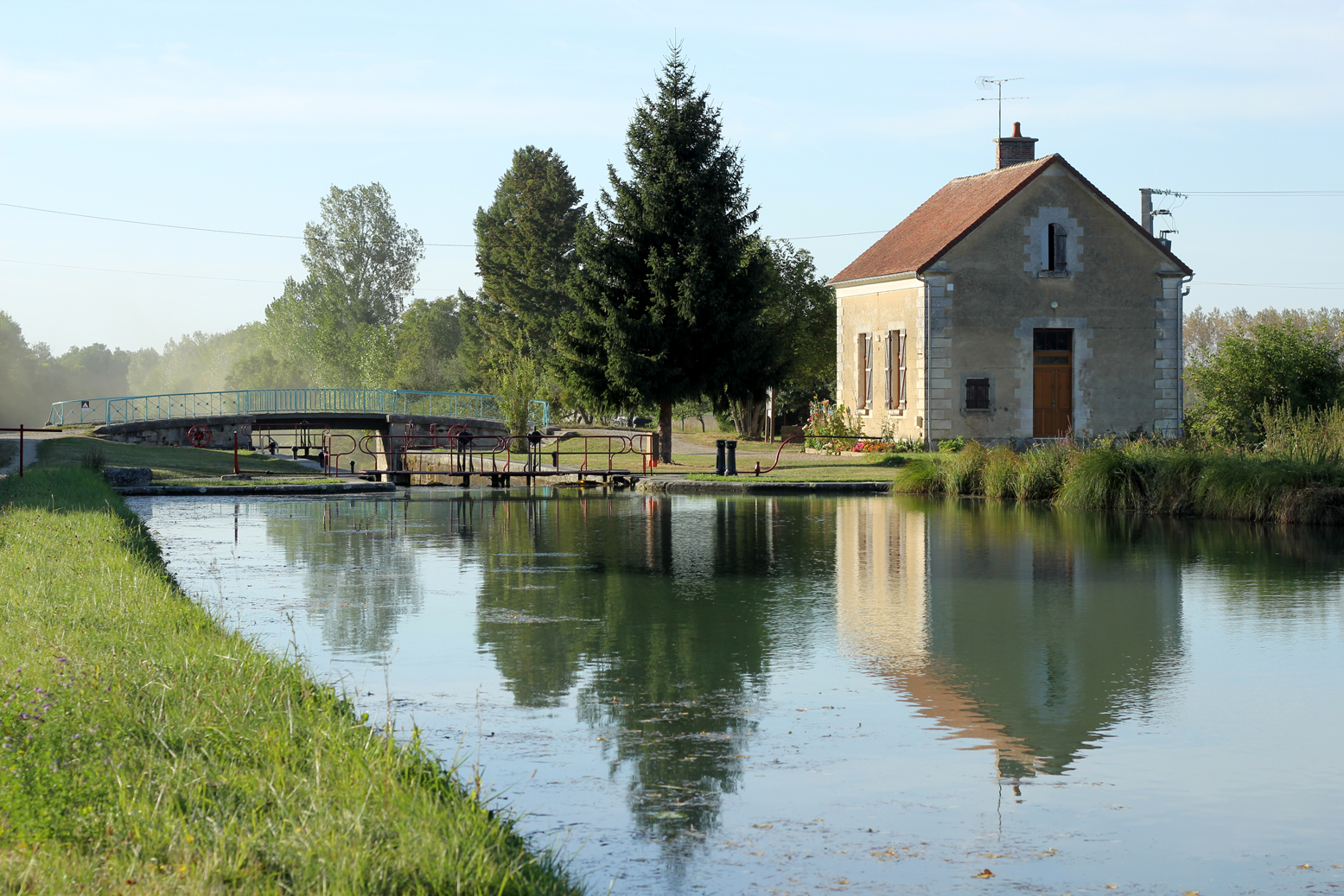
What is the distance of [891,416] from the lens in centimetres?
3797

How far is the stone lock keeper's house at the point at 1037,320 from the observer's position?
36.0 meters

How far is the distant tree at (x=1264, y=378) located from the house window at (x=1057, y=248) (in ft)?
15.0

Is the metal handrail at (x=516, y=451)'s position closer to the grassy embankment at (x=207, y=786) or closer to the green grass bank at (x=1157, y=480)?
the green grass bank at (x=1157, y=480)

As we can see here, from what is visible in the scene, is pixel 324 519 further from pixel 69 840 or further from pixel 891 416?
pixel 891 416

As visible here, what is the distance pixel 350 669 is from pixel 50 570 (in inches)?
111

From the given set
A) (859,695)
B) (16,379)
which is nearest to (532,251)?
(859,695)

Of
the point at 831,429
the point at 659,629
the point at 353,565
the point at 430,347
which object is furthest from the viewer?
the point at 430,347

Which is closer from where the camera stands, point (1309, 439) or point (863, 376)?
point (1309, 439)

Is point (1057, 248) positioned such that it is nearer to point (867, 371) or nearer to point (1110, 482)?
point (867, 371)

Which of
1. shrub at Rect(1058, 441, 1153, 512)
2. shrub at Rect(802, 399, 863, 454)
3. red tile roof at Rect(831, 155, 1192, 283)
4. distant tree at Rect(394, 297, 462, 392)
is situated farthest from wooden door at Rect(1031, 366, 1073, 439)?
distant tree at Rect(394, 297, 462, 392)

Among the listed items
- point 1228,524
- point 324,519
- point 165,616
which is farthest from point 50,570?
point 1228,524

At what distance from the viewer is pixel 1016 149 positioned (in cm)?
3931

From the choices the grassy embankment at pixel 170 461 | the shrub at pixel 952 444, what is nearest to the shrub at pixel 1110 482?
the shrub at pixel 952 444

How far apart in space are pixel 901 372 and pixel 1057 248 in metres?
5.24
